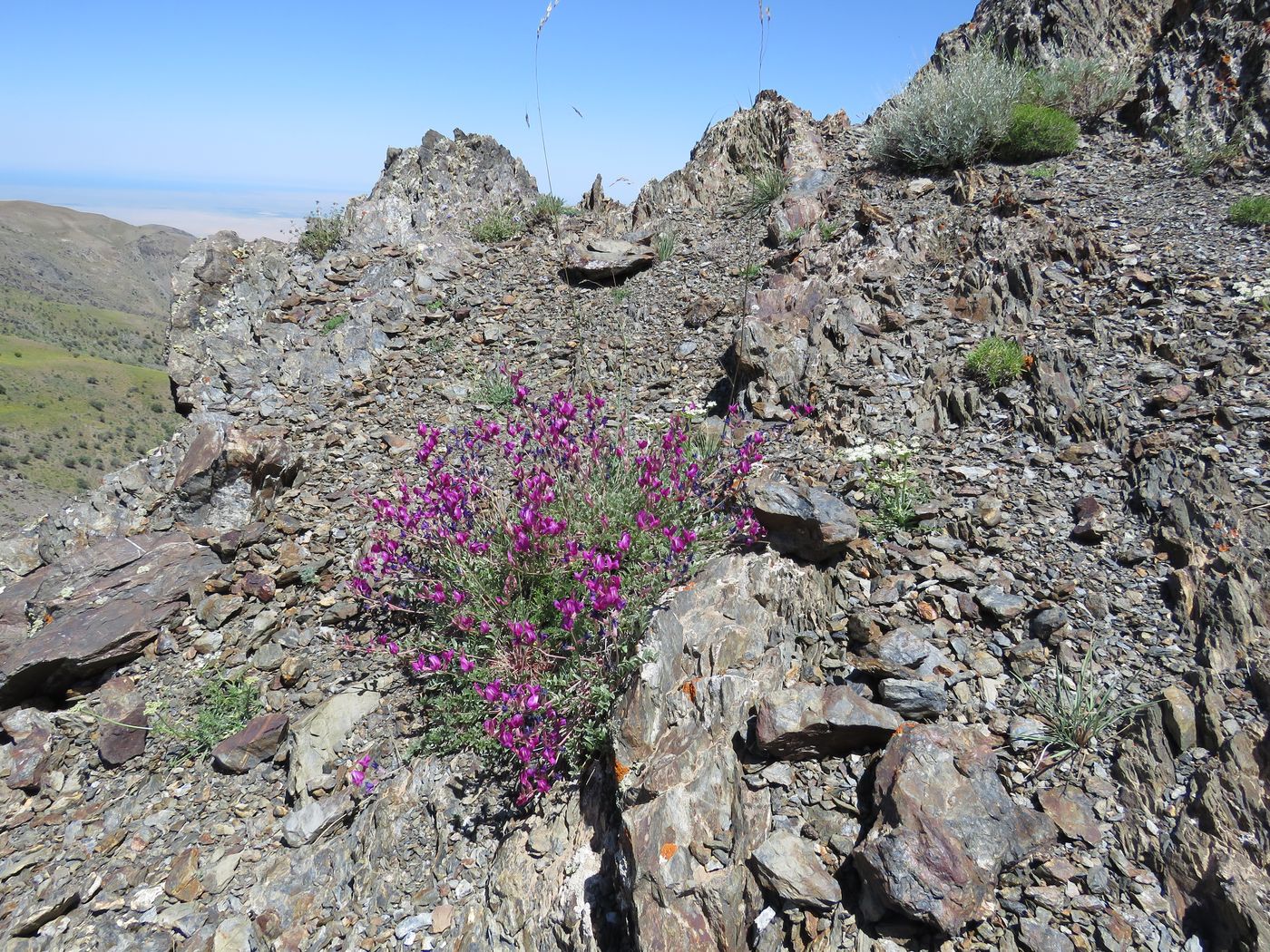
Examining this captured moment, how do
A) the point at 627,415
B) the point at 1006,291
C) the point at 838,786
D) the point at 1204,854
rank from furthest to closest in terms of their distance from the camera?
1. the point at 627,415
2. the point at 1006,291
3. the point at 838,786
4. the point at 1204,854

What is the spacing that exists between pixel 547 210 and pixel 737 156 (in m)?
2.88

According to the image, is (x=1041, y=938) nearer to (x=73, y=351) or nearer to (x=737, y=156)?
(x=737, y=156)

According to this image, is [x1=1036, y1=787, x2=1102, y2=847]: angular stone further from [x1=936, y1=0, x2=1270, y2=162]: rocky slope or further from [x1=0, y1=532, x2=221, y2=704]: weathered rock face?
[x1=936, y1=0, x2=1270, y2=162]: rocky slope

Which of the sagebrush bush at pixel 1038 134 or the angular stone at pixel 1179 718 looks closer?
the angular stone at pixel 1179 718

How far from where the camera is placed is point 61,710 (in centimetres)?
510

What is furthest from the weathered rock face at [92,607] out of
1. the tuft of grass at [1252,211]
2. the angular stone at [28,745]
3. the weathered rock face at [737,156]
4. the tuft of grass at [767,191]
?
the tuft of grass at [1252,211]

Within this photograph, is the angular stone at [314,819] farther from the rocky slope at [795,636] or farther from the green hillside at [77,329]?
the green hillside at [77,329]

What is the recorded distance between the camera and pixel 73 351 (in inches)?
2440

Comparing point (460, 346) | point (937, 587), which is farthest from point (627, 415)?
point (937, 587)

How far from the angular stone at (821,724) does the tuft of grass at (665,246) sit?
6526 millimetres

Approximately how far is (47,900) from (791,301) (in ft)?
22.1

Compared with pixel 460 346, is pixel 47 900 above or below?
below

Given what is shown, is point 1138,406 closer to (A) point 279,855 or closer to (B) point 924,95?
(B) point 924,95

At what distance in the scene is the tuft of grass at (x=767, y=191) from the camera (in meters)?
8.78
